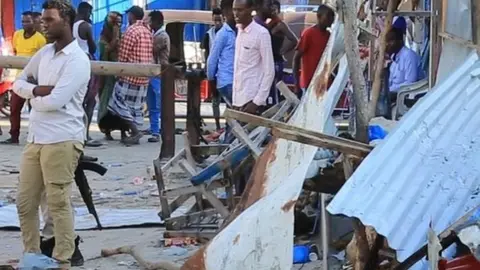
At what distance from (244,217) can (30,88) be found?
233 cm

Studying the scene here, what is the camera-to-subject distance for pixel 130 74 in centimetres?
1001

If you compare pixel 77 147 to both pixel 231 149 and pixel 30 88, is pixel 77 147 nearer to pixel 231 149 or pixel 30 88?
pixel 30 88

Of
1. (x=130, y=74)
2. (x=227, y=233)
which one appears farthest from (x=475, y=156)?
(x=130, y=74)

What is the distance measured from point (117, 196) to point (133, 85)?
14.6 feet

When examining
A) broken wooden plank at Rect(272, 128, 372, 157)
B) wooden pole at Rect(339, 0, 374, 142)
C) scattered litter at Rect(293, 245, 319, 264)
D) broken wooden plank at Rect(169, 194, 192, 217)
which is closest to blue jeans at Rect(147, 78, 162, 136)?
broken wooden plank at Rect(169, 194, 192, 217)

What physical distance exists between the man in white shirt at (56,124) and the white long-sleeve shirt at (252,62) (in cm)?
291

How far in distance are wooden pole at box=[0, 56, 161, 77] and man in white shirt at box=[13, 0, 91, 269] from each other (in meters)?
3.49

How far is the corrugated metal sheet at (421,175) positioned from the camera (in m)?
4.14

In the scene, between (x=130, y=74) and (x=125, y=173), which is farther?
(x=125, y=173)

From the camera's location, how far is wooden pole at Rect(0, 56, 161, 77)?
9922mm

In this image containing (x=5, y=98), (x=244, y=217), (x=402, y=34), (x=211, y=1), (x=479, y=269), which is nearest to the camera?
(x=479, y=269)

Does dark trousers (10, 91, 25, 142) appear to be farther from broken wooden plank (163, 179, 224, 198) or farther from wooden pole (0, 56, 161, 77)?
broken wooden plank (163, 179, 224, 198)

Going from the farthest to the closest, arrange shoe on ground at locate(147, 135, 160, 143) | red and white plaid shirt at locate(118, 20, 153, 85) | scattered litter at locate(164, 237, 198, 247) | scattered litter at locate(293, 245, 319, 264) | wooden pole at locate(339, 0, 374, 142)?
Result: shoe on ground at locate(147, 135, 160, 143) < red and white plaid shirt at locate(118, 20, 153, 85) < scattered litter at locate(164, 237, 198, 247) < scattered litter at locate(293, 245, 319, 264) < wooden pole at locate(339, 0, 374, 142)

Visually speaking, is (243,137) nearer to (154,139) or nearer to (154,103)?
(154,139)
